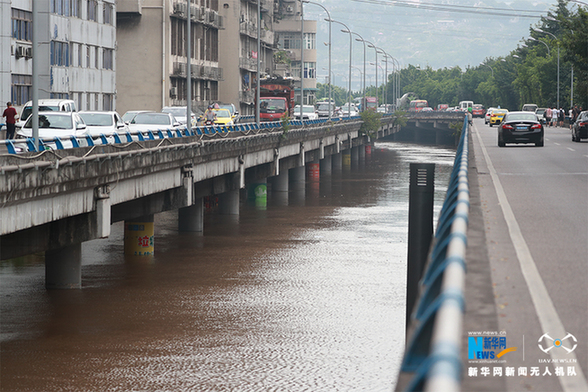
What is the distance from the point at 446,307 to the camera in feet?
12.9

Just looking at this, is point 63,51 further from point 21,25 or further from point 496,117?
point 496,117

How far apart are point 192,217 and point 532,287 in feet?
92.7

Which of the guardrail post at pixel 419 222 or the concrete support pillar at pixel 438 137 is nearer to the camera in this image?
the guardrail post at pixel 419 222

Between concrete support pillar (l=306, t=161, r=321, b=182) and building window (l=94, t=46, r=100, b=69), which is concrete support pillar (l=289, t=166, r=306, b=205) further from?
building window (l=94, t=46, r=100, b=69)

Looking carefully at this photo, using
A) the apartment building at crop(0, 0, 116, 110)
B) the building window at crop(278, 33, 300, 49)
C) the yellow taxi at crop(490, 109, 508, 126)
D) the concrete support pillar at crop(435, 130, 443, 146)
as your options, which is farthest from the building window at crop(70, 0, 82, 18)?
the concrete support pillar at crop(435, 130, 443, 146)

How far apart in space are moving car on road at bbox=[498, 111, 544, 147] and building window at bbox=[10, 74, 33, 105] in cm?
2661

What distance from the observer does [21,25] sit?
168 feet

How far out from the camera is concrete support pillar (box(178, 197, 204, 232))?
35594 millimetres

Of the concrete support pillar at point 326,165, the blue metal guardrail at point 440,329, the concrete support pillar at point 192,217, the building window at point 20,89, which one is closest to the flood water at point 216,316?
the concrete support pillar at point 192,217

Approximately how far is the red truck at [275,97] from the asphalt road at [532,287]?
46.6 metres

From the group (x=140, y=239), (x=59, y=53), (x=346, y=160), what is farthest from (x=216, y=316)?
(x=346, y=160)

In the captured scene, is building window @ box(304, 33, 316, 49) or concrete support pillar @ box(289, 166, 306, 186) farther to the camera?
building window @ box(304, 33, 316, 49)

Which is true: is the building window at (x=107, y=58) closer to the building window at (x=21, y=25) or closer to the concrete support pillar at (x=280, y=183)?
the building window at (x=21, y=25)

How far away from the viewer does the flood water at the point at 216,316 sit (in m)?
16.2
